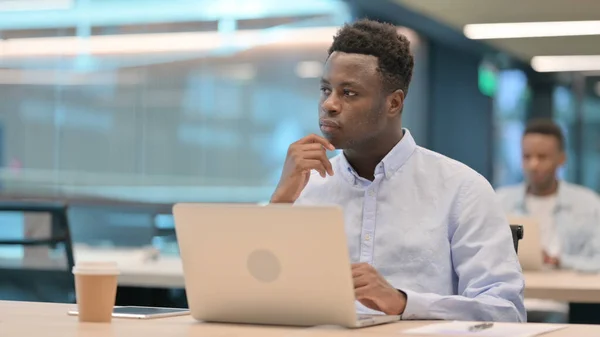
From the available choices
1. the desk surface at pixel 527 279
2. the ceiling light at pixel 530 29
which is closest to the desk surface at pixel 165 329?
the desk surface at pixel 527 279

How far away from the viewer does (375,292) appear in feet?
7.20

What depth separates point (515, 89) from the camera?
14.0 meters

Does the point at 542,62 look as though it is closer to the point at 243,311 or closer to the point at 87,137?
the point at 87,137

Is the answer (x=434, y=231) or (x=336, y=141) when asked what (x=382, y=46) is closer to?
(x=336, y=141)

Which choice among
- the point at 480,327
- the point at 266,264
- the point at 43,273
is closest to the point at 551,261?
the point at 43,273

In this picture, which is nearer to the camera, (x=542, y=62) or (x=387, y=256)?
(x=387, y=256)

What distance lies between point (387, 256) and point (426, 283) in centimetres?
12

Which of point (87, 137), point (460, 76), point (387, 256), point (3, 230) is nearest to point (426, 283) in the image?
point (387, 256)

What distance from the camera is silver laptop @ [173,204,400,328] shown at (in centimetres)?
192

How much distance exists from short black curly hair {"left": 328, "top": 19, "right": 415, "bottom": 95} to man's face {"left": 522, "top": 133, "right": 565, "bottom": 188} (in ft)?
10.2

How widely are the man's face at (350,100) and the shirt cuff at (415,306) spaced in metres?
0.46

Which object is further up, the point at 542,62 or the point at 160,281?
the point at 542,62

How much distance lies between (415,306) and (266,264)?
43cm

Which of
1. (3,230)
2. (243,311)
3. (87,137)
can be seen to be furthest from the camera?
(87,137)
